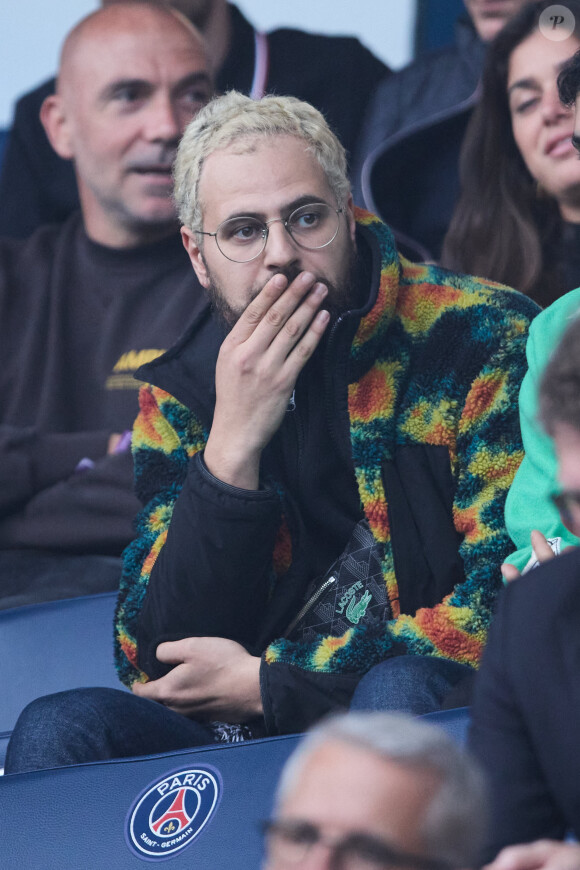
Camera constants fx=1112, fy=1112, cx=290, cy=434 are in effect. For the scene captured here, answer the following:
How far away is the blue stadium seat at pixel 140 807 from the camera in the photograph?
1.36 meters

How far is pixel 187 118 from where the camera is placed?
278 cm

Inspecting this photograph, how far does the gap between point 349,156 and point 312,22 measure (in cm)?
49

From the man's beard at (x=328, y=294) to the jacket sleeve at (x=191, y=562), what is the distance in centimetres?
17

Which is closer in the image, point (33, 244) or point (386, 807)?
point (386, 807)

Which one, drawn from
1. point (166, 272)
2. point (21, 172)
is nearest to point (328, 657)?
point (166, 272)

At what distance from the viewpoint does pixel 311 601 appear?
66.7 inches

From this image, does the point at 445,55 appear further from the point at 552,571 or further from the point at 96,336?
the point at 552,571

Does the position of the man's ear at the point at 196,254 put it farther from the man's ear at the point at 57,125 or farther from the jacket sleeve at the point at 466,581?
the man's ear at the point at 57,125

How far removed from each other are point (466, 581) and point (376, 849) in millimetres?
942

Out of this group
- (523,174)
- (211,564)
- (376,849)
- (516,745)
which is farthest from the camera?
(523,174)

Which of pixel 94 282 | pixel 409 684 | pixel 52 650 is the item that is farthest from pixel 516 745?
pixel 94 282

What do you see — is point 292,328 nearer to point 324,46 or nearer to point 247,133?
point 247,133

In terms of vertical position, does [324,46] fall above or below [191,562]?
above

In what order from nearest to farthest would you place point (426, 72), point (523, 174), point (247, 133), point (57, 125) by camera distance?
point (247, 133) → point (523, 174) → point (426, 72) → point (57, 125)
